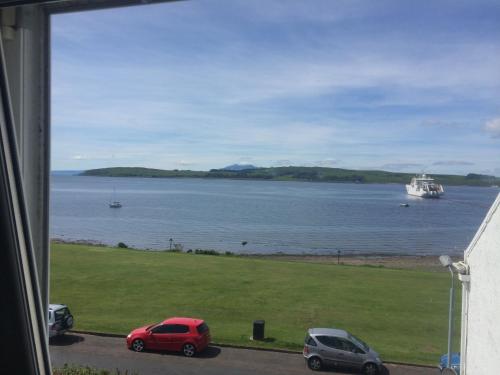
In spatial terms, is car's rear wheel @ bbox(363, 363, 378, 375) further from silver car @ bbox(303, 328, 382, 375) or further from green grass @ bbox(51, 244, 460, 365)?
green grass @ bbox(51, 244, 460, 365)

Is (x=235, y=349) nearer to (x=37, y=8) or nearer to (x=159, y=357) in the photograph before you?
(x=159, y=357)

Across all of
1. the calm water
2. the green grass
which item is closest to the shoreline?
the calm water

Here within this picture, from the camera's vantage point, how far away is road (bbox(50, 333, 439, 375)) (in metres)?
4.57

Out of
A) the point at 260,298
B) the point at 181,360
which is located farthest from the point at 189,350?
the point at 260,298

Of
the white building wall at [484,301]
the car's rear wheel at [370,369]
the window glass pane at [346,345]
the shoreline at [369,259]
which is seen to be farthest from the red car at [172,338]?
the shoreline at [369,259]

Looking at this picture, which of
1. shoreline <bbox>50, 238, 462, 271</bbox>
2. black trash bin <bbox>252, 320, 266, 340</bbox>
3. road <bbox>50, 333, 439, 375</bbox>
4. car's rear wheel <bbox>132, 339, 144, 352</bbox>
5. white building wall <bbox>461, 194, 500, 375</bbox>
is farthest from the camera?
shoreline <bbox>50, 238, 462, 271</bbox>

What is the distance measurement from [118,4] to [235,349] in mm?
4952

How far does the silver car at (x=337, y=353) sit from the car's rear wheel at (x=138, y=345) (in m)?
1.87

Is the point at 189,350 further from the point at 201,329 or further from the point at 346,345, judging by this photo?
the point at 346,345

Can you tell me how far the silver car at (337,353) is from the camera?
4.59 m

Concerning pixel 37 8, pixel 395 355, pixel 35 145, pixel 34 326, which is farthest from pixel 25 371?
pixel 395 355

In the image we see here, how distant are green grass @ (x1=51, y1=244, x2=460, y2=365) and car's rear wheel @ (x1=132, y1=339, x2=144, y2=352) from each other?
96 cm

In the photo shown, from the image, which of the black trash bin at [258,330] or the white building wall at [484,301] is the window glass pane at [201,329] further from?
the white building wall at [484,301]

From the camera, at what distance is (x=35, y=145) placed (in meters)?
1.06
